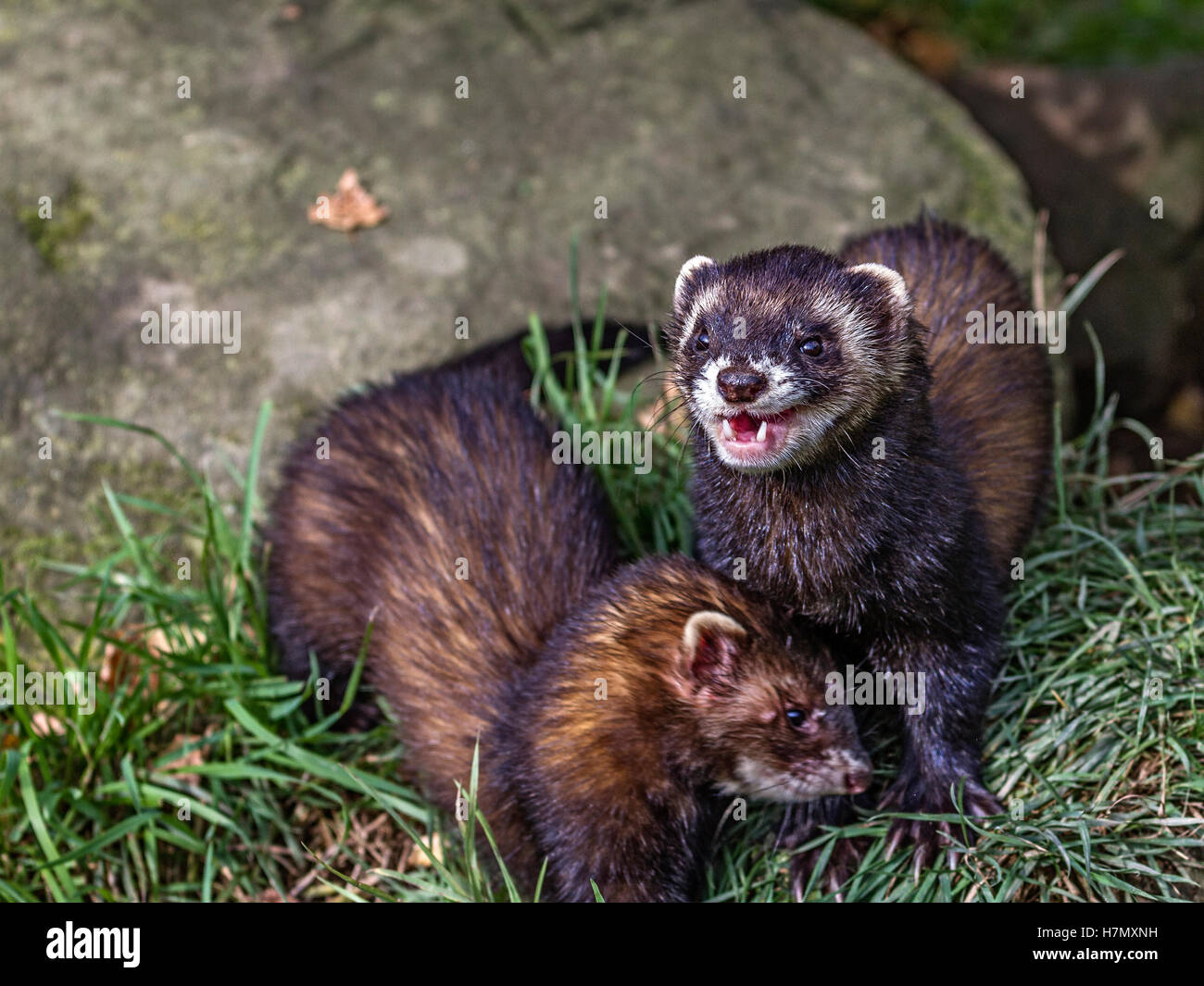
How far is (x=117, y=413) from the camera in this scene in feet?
22.1

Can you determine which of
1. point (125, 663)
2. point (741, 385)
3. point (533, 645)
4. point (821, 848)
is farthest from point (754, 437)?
point (125, 663)

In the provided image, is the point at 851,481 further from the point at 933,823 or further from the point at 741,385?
the point at 933,823

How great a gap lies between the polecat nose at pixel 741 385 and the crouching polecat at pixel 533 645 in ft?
2.87

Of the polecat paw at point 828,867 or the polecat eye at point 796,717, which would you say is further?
the polecat paw at point 828,867

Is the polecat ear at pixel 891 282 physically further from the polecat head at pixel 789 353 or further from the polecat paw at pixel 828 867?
the polecat paw at pixel 828 867

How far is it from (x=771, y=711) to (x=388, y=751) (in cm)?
206

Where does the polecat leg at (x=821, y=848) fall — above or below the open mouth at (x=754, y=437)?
below

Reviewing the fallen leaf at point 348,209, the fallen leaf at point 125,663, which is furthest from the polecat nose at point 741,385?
the fallen leaf at point 348,209

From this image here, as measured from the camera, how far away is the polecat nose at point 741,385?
3.99 m

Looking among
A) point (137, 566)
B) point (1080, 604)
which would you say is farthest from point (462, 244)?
point (1080, 604)

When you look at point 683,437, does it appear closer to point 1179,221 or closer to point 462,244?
point 462,244

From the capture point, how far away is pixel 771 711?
458 cm

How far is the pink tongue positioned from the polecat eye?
1.09 meters
